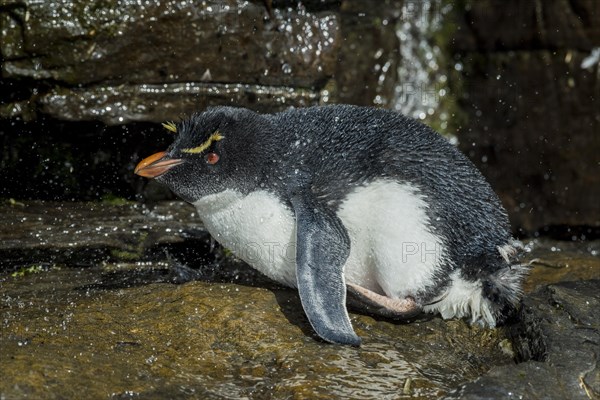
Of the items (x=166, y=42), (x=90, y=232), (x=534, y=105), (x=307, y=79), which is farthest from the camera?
(x=534, y=105)

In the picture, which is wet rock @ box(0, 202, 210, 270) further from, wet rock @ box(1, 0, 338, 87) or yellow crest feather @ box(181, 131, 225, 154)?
yellow crest feather @ box(181, 131, 225, 154)

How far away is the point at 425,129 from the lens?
3984 mm

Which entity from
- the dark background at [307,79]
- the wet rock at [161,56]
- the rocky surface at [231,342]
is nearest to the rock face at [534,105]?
the dark background at [307,79]

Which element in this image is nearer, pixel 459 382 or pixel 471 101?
pixel 459 382

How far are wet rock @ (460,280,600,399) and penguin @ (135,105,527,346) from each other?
15 centimetres

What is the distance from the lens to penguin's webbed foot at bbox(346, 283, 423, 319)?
147 inches

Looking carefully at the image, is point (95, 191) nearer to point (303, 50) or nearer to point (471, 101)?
point (303, 50)

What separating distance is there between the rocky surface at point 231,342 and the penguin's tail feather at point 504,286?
0.06 meters

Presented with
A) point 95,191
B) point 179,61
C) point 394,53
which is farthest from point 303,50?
point 95,191

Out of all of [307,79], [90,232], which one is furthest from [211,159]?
[307,79]

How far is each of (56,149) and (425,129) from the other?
8.58 ft

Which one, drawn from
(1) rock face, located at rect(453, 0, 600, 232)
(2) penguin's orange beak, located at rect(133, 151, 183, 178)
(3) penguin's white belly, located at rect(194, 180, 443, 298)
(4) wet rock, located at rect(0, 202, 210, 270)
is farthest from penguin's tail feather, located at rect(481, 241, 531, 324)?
(1) rock face, located at rect(453, 0, 600, 232)

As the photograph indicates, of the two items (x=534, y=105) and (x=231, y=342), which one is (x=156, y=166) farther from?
(x=534, y=105)

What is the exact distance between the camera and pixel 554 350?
11.0 ft
